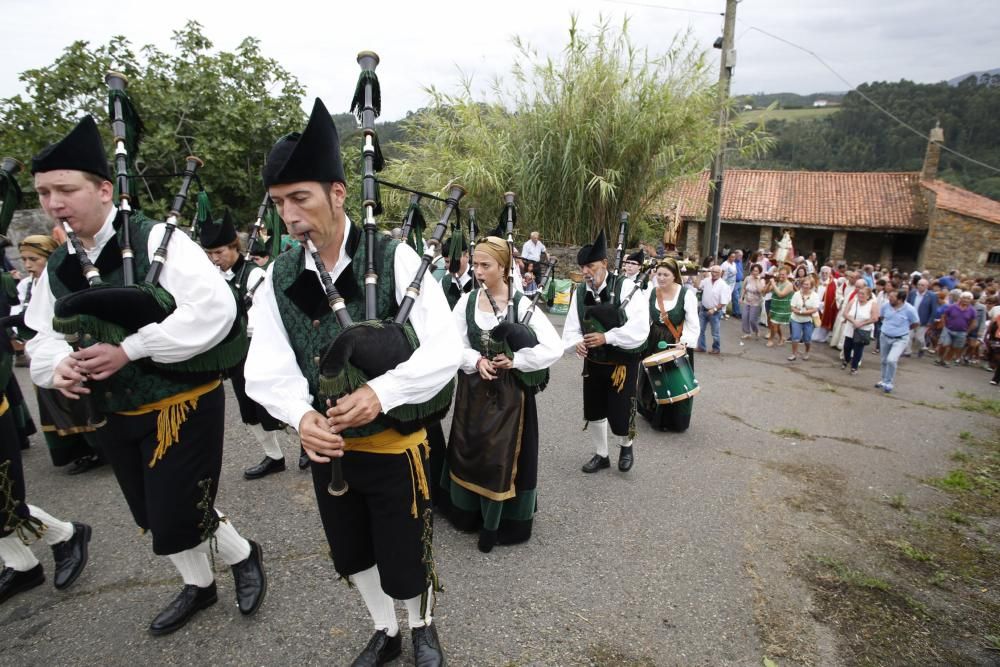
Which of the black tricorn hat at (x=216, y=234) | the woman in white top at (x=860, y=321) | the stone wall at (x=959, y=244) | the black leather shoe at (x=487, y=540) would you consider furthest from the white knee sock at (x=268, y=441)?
the stone wall at (x=959, y=244)

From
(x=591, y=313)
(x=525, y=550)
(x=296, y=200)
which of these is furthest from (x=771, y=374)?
(x=296, y=200)

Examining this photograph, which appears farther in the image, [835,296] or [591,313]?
[835,296]

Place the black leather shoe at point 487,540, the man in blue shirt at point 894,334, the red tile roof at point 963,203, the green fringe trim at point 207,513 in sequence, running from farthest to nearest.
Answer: the red tile roof at point 963,203, the man in blue shirt at point 894,334, the black leather shoe at point 487,540, the green fringe trim at point 207,513

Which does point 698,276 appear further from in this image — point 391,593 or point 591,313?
point 391,593

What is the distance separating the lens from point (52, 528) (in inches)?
119

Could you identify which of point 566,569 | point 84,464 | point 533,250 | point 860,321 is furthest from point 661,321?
point 533,250

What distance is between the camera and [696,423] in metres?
6.15

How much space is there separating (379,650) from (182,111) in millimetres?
11664

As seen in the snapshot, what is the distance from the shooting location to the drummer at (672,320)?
5602 mm

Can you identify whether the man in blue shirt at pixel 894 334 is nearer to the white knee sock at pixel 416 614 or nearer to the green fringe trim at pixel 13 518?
the white knee sock at pixel 416 614

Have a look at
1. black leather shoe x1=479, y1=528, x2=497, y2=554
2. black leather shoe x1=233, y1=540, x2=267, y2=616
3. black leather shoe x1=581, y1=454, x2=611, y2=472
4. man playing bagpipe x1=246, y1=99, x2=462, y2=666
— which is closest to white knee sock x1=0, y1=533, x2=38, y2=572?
black leather shoe x1=233, y1=540, x2=267, y2=616

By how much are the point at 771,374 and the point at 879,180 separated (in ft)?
77.8

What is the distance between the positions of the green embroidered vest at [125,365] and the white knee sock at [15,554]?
1317mm

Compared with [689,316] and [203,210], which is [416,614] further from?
[689,316]
